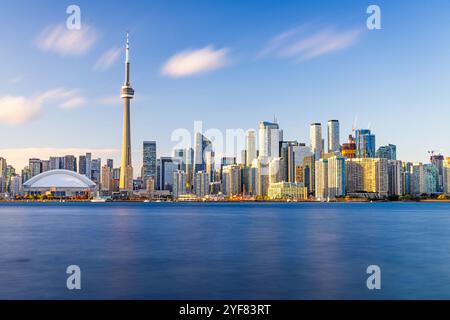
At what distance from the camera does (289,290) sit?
3288 centimetres

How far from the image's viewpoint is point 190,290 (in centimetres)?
3256
